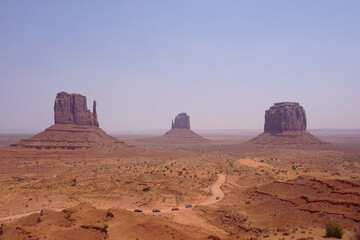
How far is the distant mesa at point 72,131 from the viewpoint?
2992 inches

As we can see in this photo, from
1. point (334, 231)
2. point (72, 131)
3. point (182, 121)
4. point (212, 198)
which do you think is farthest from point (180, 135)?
point (334, 231)

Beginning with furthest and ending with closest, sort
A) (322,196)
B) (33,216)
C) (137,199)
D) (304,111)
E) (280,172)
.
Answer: (304,111) → (280,172) → (137,199) → (322,196) → (33,216)

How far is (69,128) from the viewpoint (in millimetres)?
83812

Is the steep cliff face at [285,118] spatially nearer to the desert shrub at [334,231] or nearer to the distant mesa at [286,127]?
the distant mesa at [286,127]

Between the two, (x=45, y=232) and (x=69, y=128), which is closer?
(x=45, y=232)

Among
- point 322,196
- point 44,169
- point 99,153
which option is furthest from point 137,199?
point 99,153

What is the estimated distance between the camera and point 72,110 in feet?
288

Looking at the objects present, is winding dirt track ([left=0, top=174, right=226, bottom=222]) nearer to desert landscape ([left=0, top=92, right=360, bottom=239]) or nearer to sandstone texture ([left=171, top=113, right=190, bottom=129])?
desert landscape ([left=0, top=92, right=360, bottom=239])

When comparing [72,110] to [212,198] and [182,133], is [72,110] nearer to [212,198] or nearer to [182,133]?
[212,198]

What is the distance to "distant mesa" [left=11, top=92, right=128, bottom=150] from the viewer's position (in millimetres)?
76000

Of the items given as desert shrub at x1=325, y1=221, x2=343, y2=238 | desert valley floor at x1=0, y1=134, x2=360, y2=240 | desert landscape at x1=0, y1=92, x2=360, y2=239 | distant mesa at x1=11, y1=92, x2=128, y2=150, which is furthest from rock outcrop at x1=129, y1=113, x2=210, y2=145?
desert shrub at x1=325, y1=221, x2=343, y2=238

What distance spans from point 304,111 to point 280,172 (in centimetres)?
8299

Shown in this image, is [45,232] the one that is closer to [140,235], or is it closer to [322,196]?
[140,235]

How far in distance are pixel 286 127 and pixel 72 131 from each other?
3530 inches
